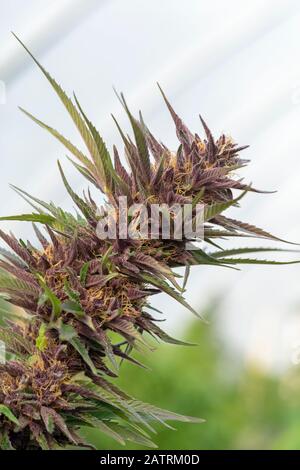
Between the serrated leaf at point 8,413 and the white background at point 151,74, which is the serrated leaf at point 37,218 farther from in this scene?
the white background at point 151,74

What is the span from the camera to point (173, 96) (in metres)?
3.24

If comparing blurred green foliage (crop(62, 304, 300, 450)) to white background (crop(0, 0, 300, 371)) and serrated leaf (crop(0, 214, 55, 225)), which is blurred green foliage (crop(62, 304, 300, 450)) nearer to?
white background (crop(0, 0, 300, 371))

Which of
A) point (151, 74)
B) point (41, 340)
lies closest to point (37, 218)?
point (41, 340)

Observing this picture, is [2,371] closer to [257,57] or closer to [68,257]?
[68,257]

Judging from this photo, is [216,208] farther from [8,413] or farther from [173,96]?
[173,96]

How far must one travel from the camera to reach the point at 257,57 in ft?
11.2

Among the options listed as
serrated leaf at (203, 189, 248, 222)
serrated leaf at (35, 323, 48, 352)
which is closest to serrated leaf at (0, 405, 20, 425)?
serrated leaf at (35, 323, 48, 352)

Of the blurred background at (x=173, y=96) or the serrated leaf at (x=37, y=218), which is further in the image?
the blurred background at (x=173, y=96)

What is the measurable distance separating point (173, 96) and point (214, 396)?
1.45 meters

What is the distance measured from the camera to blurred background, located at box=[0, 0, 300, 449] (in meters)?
2.91

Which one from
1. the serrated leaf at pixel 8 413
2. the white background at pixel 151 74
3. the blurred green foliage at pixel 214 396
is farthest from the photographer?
the blurred green foliage at pixel 214 396

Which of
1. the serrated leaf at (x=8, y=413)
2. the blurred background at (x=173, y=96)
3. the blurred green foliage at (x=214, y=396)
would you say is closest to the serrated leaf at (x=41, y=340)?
the serrated leaf at (x=8, y=413)

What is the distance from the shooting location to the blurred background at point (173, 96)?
2910 millimetres

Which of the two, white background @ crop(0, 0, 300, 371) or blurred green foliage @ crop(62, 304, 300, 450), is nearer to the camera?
white background @ crop(0, 0, 300, 371)
